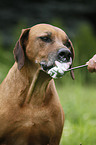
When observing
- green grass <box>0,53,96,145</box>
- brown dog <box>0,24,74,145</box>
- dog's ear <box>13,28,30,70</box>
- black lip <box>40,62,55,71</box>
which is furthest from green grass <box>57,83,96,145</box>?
dog's ear <box>13,28,30,70</box>

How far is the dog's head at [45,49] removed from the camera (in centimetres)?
357

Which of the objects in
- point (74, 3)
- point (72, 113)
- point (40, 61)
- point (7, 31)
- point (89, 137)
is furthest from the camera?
point (74, 3)

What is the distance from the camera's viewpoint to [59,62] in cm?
358

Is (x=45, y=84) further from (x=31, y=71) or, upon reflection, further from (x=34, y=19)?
(x=34, y=19)

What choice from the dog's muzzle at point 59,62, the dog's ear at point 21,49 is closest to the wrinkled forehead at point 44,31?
the dog's ear at point 21,49

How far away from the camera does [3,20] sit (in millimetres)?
14500

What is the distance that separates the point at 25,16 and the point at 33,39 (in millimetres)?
11073

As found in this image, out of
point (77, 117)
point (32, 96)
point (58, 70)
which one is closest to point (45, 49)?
point (58, 70)

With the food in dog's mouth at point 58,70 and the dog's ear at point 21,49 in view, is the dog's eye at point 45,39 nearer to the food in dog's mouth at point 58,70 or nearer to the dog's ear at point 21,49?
the dog's ear at point 21,49

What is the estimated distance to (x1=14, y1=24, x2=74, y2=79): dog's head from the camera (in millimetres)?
3566

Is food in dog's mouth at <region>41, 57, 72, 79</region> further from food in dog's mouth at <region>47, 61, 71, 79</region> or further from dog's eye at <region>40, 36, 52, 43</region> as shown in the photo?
dog's eye at <region>40, 36, 52, 43</region>

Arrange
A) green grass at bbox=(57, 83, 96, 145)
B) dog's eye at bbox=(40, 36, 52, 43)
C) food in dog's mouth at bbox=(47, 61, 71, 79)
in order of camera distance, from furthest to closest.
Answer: green grass at bbox=(57, 83, 96, 145) < dog's eye at bbox=(40, 36, 52, 43) < food in dog's mouth at bbox=(47, 61, 71, 79)

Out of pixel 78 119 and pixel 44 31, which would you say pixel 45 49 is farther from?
pixel 78 119

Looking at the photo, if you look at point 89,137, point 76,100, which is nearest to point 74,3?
point 76,100
